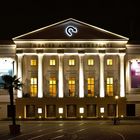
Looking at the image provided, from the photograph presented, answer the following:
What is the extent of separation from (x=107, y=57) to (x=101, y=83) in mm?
5169

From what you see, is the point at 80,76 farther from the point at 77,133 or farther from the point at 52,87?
the point at 77,133

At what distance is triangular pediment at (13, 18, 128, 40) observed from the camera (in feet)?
312

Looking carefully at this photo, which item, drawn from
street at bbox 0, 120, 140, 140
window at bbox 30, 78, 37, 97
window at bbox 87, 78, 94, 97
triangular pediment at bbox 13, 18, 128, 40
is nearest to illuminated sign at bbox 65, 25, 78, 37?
triangular pediment at bbox 13, 18, 128, 40

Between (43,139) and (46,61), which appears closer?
(43,139)

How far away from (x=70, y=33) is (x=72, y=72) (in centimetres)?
729

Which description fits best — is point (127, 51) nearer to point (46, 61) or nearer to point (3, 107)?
point (46, 61)

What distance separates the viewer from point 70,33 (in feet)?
313

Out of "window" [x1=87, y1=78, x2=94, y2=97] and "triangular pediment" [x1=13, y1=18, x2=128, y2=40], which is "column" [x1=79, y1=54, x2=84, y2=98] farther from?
"triangular pediment" [x1=13, y1=18, x2=128, y2=40]

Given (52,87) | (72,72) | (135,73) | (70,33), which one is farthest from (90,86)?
(70,33)

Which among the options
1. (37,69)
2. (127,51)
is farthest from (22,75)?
(127,51)

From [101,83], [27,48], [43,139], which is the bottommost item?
[43,139]

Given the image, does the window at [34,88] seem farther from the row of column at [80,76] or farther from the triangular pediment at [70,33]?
the triangular pediment at [70,33]

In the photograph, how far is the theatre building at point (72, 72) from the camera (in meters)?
95.4

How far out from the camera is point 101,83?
9612cm
